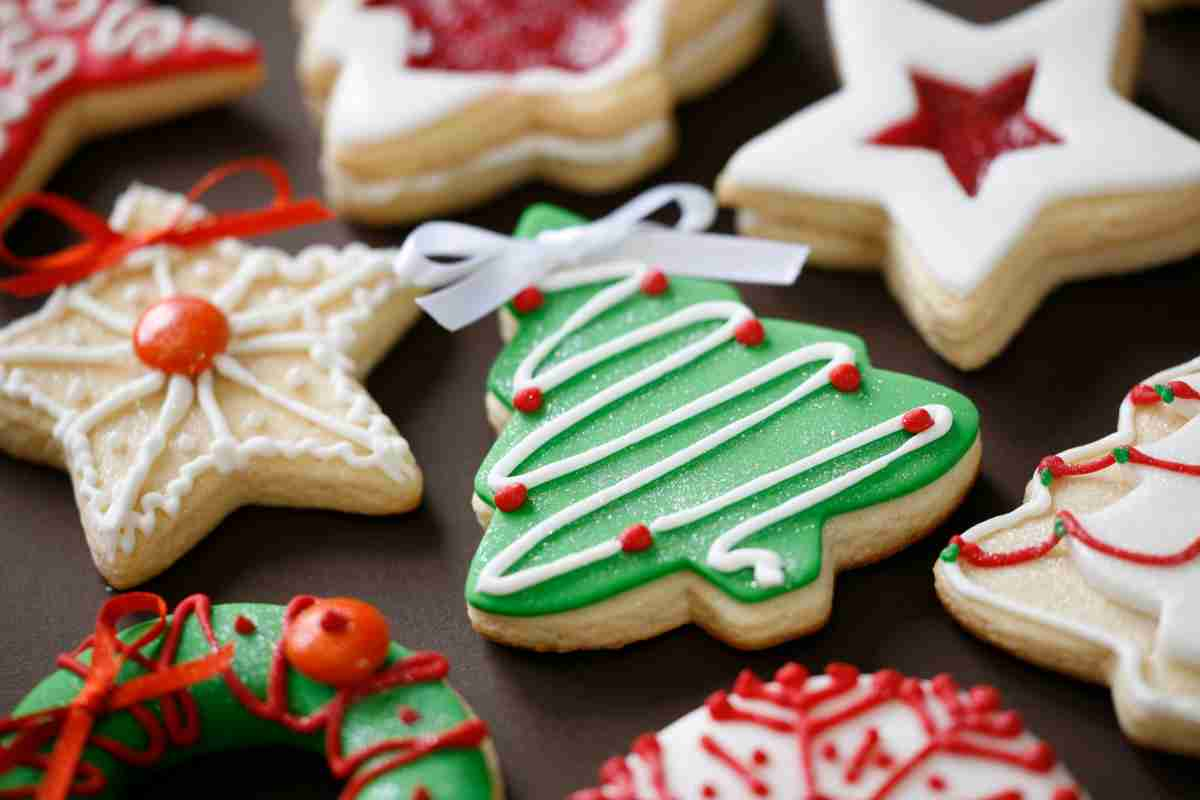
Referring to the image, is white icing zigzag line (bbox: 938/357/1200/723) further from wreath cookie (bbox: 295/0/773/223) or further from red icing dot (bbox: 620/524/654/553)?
wreath cookie (bbox: 295/0/773/223)

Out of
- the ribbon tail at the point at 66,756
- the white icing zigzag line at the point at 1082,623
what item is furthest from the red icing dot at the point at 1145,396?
the ribbon tail at the point at 66,756

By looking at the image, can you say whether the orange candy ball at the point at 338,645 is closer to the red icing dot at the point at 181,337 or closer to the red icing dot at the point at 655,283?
the red icing dot at the point at 181,337

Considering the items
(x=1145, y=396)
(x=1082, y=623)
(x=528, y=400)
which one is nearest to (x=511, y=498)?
(x=528, y=400)

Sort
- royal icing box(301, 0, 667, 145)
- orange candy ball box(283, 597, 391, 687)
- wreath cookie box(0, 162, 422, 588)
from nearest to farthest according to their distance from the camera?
orange candy ball box(283, 597, 391, 687)
wreath cookie box(0, 162, 422, 588)
royal icing box(301, 0, 667, 145)

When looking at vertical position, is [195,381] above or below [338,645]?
above

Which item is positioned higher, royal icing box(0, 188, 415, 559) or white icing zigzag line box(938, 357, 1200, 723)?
royal icing box(0, 188, 415, 559)

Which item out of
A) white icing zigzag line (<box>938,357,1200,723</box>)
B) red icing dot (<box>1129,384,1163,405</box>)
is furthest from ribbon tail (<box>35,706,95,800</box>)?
red icing dot (<box>1129,384,1163,405</box>)

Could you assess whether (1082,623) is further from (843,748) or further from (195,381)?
(195,381)
